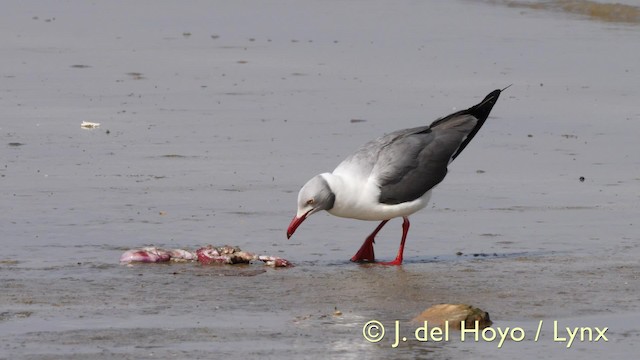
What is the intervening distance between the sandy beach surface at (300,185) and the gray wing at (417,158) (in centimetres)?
38

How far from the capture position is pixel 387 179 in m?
8.95

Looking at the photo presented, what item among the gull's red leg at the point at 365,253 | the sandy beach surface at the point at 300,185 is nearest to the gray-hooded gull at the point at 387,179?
the gull's red leg at the point at 365,253

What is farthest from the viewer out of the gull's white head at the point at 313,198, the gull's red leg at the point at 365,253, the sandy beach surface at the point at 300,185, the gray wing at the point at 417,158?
the gray wing at the point at 417,158

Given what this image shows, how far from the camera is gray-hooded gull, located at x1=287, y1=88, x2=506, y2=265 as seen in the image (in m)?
8.67

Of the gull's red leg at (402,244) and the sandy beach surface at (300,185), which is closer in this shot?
the sandy beach surface at (300,185)

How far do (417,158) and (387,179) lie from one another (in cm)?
34

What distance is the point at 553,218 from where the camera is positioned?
9.73 metres

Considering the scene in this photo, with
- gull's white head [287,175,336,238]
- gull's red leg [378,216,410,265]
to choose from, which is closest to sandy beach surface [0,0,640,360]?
gull's red leg [378,216,410,265]

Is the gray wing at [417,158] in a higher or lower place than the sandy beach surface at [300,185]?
higher

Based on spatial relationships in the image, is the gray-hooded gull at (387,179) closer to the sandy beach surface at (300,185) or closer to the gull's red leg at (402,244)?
the gull's red leg at (402,244)

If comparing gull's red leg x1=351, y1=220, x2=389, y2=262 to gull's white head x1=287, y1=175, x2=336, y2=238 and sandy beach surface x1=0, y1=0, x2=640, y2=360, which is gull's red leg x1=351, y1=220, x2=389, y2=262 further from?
gull's white head x1=287, y1=175, x2=336, y2=238

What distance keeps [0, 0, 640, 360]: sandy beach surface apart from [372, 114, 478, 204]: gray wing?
1.26 ft

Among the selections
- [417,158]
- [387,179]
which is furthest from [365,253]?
[417,158]

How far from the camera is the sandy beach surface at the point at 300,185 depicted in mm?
7117
